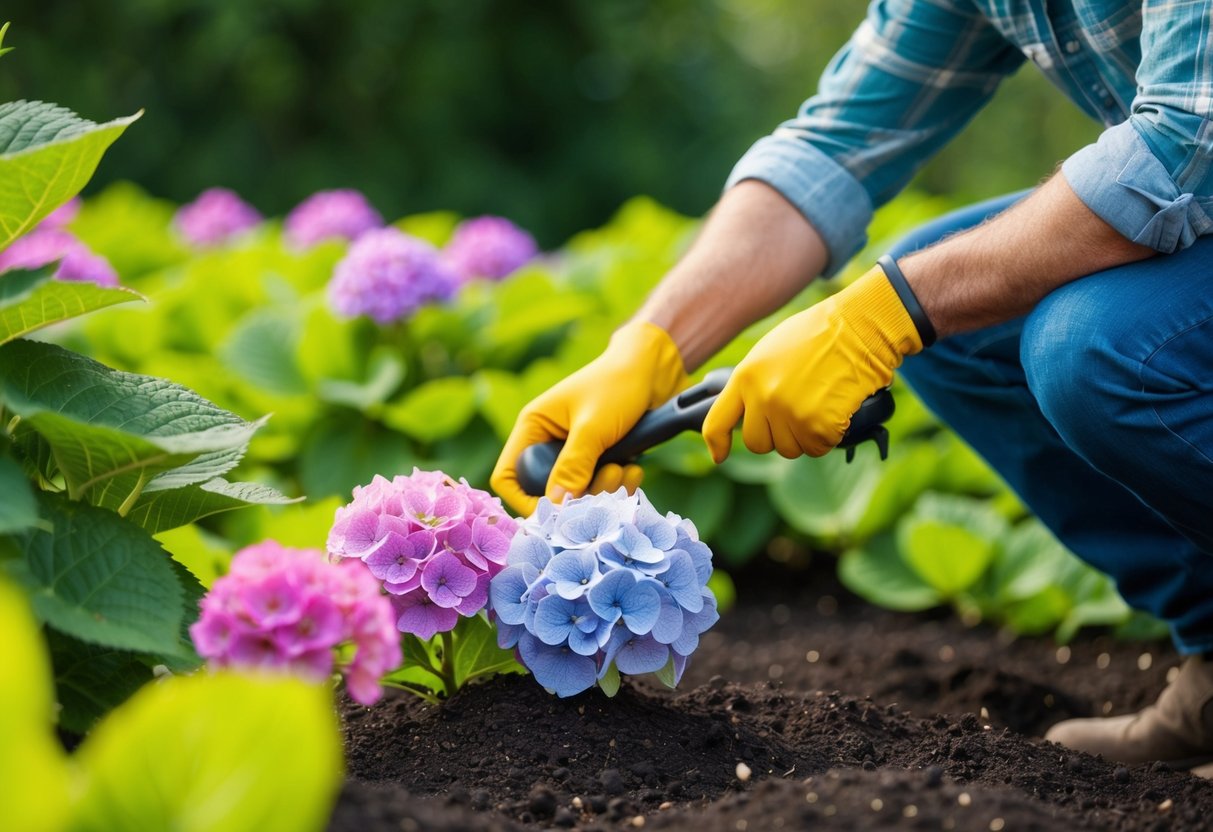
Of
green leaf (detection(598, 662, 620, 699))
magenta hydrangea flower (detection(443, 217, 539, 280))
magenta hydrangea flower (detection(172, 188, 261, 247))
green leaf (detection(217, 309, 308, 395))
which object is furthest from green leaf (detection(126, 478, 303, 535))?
magenta hydrangea flower (detection(172, 188, 261, 247))

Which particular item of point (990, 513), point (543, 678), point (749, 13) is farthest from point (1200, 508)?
point (749, 13)

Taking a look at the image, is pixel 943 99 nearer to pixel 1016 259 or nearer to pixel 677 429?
pixel 1016 259

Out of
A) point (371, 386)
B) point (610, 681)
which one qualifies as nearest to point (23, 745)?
point (610, 681)

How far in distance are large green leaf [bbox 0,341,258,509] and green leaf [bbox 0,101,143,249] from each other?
0.14m

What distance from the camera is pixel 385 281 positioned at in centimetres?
291

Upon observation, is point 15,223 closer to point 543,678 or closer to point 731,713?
point 543,678

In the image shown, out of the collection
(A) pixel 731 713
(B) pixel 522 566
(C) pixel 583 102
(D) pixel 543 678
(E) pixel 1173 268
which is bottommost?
(C) pixel 583 102

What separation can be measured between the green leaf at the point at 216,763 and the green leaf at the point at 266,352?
210 cm

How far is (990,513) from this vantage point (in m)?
2.63

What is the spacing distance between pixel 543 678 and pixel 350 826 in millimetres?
425

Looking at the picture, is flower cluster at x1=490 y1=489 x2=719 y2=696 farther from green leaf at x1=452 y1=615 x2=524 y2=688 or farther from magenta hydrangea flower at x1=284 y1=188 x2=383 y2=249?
magenta hydrangea flower at x1=284 y1=188 x2=383 y2=249

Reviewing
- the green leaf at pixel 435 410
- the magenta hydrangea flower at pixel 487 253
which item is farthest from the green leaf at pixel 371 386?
the magenta hydrangea flower at pixel 487 253

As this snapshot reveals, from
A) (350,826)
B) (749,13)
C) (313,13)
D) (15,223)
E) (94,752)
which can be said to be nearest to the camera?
(94,752)

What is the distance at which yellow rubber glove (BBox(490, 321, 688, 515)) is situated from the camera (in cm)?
175
